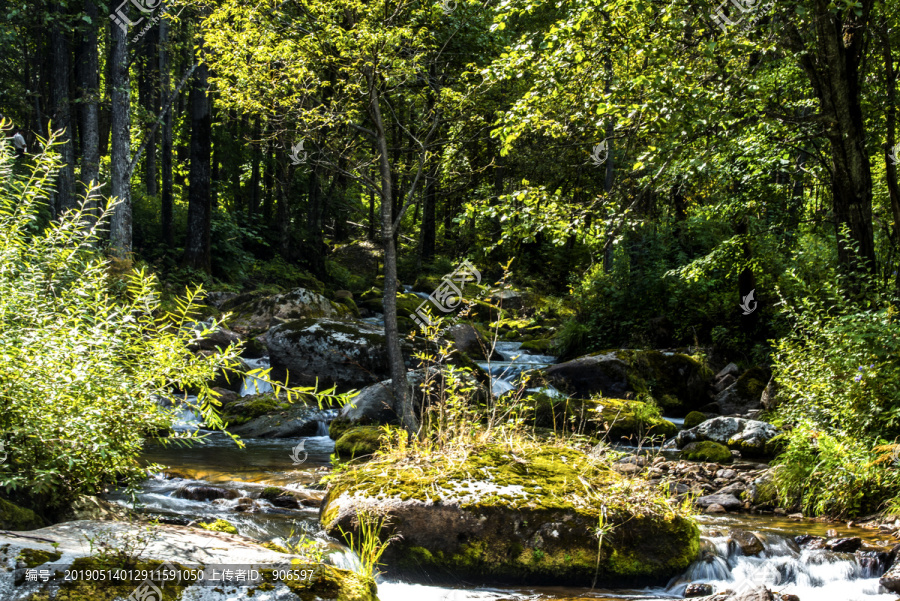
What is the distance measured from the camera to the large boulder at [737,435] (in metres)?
10.3

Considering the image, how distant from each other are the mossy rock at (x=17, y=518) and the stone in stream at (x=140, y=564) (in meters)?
0.28

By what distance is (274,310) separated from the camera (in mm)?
17859

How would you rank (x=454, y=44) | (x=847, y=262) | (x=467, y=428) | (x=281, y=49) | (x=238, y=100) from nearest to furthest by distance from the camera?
(x=467, y=428) → (x=847, y=262) → (x=281, y=49) → (x=238, y=100) → (x=454, y=44)

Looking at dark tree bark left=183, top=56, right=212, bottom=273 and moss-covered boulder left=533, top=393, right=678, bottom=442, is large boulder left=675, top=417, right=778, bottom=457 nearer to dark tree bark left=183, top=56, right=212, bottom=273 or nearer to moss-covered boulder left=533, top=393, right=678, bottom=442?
moss-covered boulder left=533, top=393, right=678, bottom=442

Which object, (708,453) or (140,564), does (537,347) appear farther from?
(140,564)

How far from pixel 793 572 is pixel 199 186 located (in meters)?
18.7

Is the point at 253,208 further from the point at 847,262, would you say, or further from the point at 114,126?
the point at 847,262

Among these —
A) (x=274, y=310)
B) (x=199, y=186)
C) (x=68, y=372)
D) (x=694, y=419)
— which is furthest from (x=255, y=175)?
(x=68, y=372)

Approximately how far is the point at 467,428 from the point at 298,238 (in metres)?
21.0

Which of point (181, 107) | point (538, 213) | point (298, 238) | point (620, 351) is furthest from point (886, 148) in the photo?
point (181, 107)

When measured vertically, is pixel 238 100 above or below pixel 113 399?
above

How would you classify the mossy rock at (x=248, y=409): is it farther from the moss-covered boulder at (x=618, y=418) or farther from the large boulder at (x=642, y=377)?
the large boulder at (x=642, y=377)

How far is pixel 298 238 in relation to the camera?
1003 inches

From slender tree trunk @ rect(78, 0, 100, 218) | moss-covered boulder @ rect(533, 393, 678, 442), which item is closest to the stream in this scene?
moss-covered boulder @ rect(533, 393, 678, 442)
